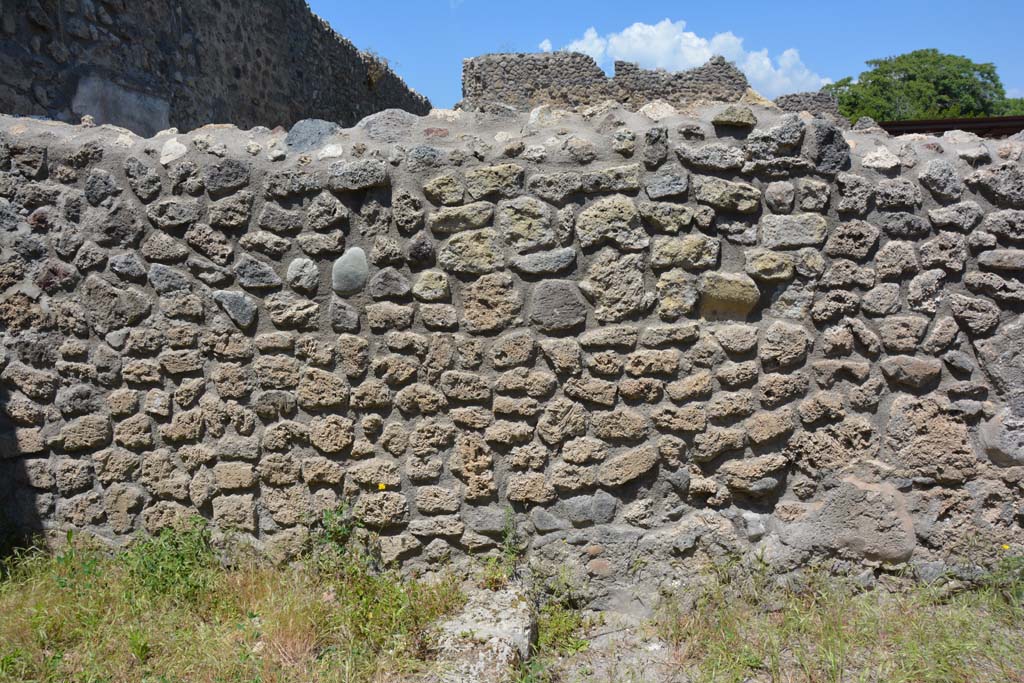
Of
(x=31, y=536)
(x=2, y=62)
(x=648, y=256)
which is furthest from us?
(x=2, y=62)

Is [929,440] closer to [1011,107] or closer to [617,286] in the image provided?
[617,286]

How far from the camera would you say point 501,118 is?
3.48 m

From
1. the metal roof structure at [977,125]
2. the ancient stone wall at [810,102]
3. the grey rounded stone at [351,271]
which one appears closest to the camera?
the grey rounded stone at [351,271]

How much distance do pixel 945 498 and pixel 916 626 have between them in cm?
57

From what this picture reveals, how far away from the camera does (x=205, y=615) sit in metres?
3.29

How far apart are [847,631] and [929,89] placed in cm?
3525

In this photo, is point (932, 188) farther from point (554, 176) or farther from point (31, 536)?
point (31, 536)

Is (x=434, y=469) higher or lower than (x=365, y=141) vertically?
lower

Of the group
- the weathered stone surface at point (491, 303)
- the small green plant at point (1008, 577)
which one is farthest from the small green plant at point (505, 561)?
the small green plant at point (1008, 577)

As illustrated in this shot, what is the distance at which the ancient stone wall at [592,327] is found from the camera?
328 cm

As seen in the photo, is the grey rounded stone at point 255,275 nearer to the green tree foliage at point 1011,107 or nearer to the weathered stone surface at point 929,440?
the weathered stone surface at point 929,440

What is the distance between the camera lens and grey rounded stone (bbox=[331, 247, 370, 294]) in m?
3.41

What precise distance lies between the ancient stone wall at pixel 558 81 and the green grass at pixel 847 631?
9042 mm

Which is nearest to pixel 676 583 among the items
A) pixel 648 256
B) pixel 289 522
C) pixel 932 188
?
pixel 648 256
